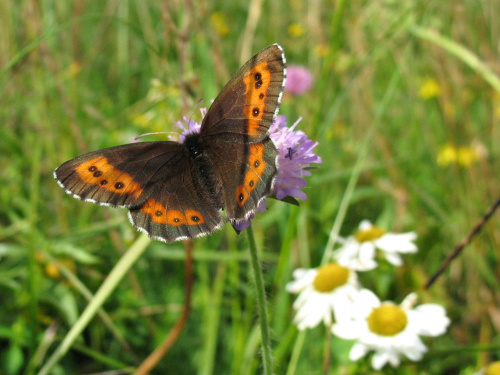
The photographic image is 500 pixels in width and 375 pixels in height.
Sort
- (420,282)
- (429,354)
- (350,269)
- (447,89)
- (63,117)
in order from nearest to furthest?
1. (429,354)
2. (350,269)
3. (420,282)
4. (447,89)
5. (63,117)

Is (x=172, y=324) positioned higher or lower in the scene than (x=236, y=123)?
lower

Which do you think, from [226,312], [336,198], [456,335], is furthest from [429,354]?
[336,198]

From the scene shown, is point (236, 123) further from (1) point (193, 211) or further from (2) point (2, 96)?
(2) point (2, 96)

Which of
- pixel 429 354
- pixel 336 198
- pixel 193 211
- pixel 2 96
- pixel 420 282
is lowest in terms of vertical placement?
pixel 429 354

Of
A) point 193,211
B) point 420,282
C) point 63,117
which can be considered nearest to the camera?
point 193,211

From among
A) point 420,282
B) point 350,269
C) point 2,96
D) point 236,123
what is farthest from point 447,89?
point 2,96

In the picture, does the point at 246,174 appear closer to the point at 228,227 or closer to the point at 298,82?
the point at 228,227

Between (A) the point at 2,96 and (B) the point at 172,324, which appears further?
(A) the point at 2,96
